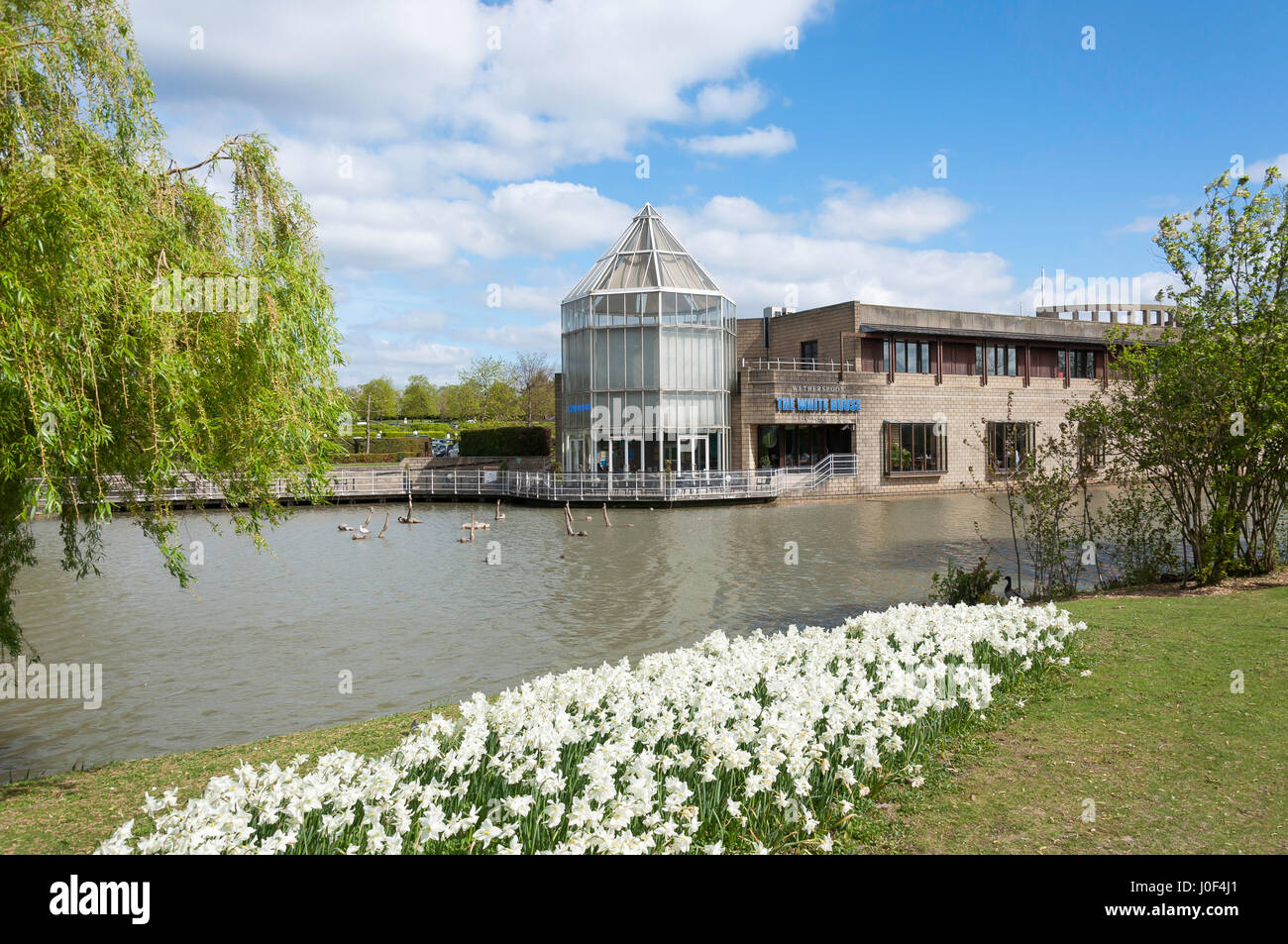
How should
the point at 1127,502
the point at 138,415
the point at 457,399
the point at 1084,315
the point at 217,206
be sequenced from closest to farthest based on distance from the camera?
the point at 138,415 < the point at 217,206 < the point at 1127,502 < the point at 457,399 < the point at 1084,315

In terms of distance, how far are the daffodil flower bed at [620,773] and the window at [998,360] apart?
40.3m

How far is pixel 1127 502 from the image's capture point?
13.2 meters

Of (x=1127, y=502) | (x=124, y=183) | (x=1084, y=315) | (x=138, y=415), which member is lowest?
(x=1127, y=502)

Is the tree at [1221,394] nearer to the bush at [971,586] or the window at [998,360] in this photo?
the bush at [971,586]

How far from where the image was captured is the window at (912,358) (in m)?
41.4

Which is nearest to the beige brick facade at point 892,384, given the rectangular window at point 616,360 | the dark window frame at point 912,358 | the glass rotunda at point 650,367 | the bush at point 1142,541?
the dark window frame at point 912,358

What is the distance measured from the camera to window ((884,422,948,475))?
40281 mm

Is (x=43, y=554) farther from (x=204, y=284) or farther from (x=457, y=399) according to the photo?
(x=457, y=399)

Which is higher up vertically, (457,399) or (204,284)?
(457,399)

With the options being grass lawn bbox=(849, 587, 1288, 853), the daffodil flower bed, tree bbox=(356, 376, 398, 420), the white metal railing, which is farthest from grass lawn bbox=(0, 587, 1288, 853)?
tree bbox=(356, 376, 398, 420)

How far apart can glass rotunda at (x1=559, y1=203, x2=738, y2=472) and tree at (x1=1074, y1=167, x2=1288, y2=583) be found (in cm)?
2551

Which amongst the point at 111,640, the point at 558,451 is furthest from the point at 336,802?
the point at 558,451

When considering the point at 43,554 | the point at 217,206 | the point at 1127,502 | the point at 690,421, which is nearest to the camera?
the point at 217,206
